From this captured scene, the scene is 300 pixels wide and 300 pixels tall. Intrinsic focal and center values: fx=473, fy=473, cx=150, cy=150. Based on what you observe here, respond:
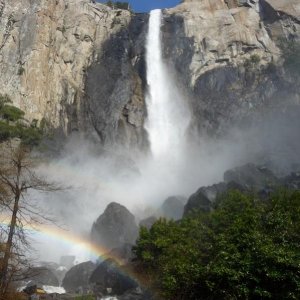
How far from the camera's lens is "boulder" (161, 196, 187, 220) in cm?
4241

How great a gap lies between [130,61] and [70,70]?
26.8 feet

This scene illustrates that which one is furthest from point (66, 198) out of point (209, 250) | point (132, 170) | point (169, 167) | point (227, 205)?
point (209, 250)

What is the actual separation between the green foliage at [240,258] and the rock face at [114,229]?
12.6 m

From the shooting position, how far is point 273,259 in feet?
53.6

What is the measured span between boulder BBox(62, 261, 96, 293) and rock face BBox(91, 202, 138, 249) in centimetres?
545

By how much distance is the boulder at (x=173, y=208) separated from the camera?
42.4 metres

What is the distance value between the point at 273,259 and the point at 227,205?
941cm

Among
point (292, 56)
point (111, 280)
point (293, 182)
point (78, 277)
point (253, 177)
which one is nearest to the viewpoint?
point (111, 280)

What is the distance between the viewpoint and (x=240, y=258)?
57.6 ft

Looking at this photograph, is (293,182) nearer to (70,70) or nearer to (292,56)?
(70,70)

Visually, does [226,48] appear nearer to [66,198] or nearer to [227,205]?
[66,198]

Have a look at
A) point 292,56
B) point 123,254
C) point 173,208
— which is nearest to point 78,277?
point 123,254

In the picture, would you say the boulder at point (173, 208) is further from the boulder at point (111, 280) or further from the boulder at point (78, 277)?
the boulder at point (111, 280)

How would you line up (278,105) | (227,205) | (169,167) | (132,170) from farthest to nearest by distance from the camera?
(278,105) → (169,167) → (132,170) → (227,205)
